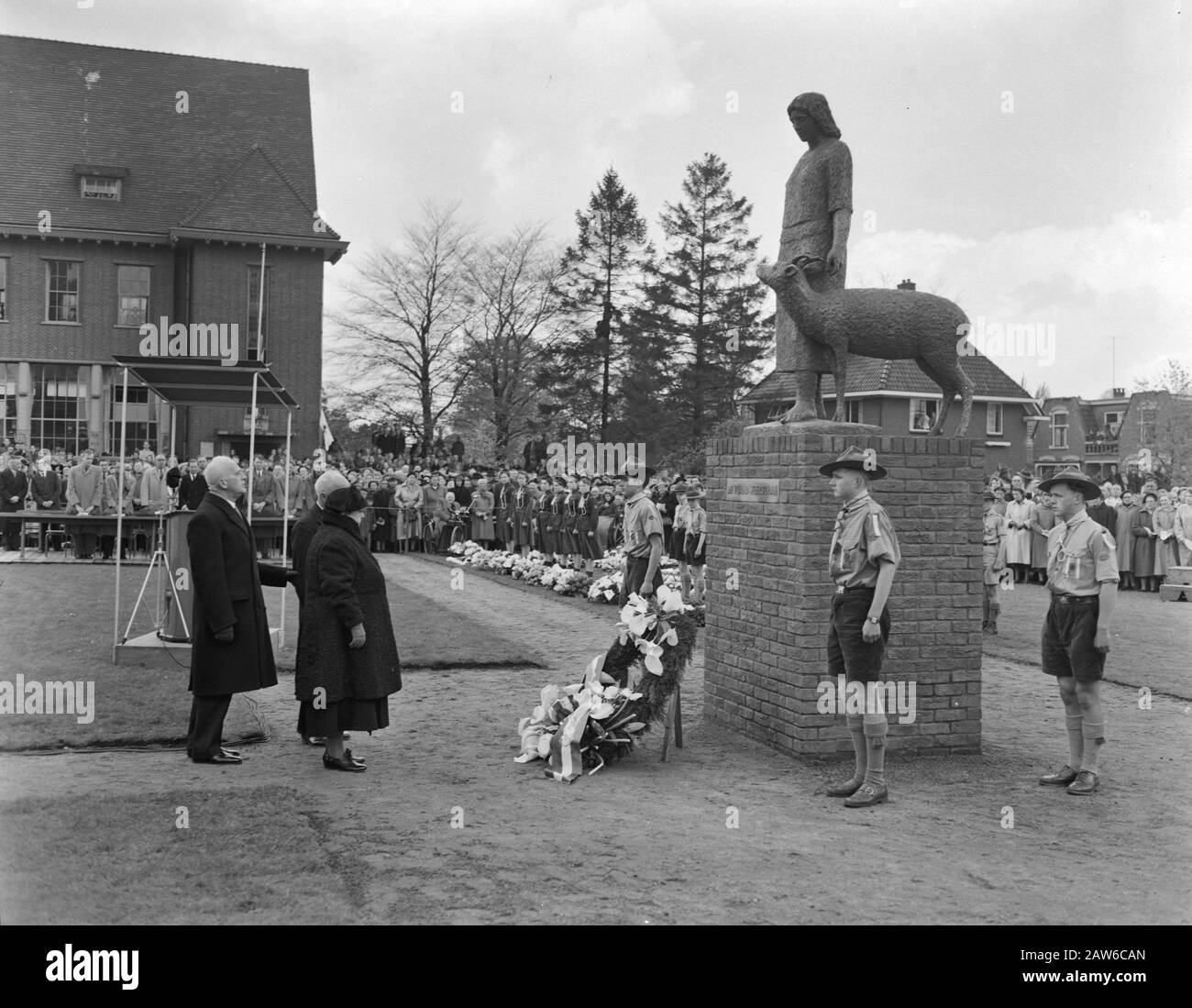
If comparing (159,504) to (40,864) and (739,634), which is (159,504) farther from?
(40,864)

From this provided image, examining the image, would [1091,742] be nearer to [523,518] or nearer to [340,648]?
[340,648]

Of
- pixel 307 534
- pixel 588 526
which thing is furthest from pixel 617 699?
pixel 588 526

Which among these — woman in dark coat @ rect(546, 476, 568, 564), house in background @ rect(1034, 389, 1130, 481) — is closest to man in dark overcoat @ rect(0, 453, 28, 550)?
woman in dark coat @ rect(546, 476, 568, 564)

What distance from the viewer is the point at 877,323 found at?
876 cm

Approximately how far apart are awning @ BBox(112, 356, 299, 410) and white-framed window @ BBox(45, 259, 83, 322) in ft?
99.5

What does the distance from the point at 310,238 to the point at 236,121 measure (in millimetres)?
7890

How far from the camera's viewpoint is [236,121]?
44.2 metres

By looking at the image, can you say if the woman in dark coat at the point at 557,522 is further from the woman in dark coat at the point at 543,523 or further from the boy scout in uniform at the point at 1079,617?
the boy scout in uniform at the point at 1079,617

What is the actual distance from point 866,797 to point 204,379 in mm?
8521

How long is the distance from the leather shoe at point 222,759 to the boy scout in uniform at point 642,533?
4.79 m

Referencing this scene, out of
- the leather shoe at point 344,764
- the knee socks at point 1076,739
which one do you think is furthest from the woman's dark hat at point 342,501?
the knee socks at point 1076,739

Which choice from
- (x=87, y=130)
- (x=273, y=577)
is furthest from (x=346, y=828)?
(x=87, y=130)

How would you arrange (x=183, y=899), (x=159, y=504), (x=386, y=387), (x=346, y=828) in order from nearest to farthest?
(x=183, y=899)
(x=346, y=828)
(x=159, y=504)
(x=386, y=387)

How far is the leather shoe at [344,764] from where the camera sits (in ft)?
25.4
